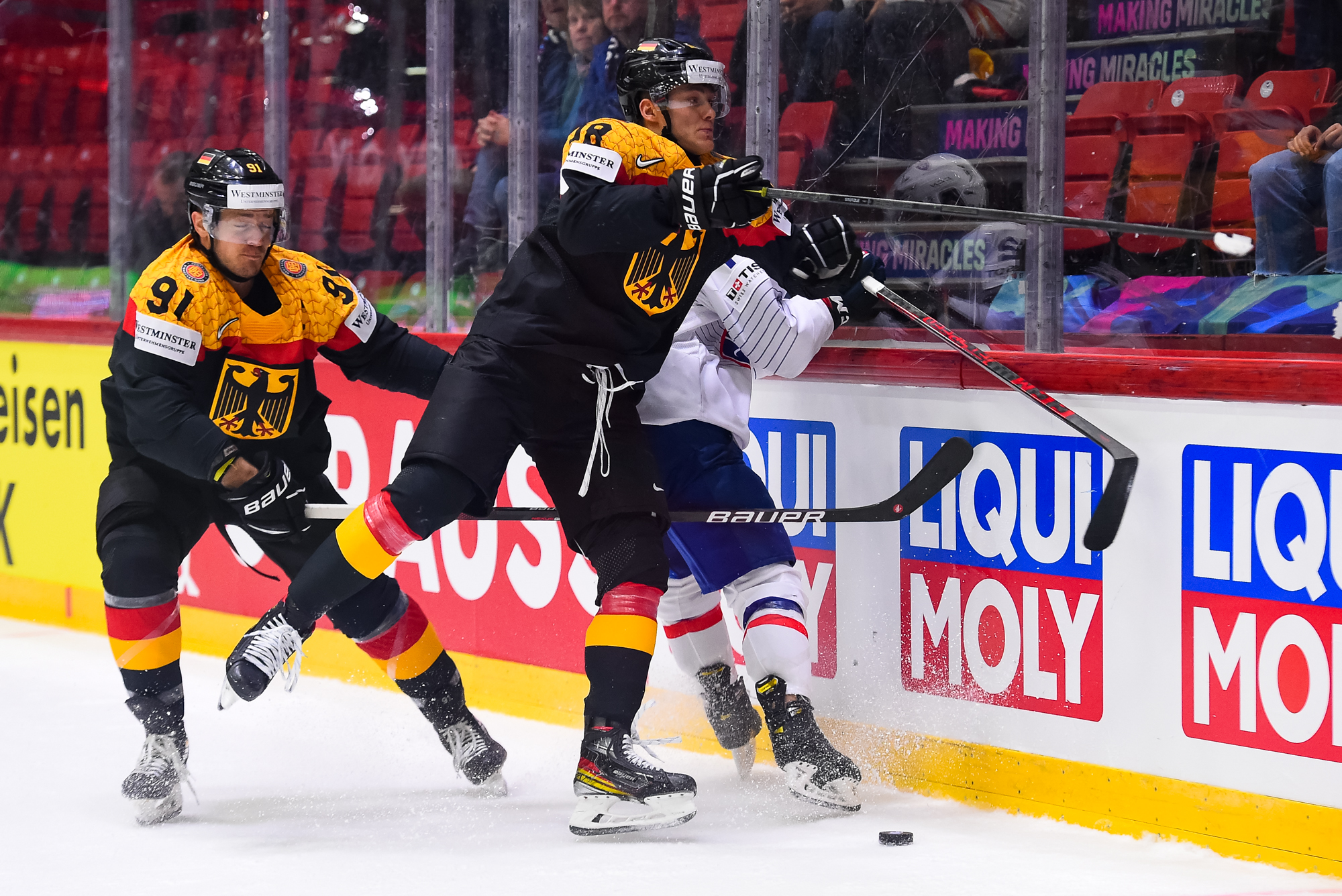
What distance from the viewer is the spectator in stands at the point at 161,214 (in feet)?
15.3

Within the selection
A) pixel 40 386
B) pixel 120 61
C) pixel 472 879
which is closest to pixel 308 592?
pixel 472 879

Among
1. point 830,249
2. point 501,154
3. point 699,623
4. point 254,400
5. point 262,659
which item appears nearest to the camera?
point 262,659

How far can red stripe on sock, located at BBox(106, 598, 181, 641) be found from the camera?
2709 mm

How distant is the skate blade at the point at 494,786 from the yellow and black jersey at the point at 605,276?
86cm

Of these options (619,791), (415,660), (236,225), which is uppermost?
(236,225)

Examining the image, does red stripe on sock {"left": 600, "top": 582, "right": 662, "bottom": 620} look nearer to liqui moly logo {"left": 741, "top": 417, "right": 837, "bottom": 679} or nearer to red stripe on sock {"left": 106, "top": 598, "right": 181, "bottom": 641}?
liqui moly logo {"left": 741, "top": 417, "right": 837, "bottom": 679}

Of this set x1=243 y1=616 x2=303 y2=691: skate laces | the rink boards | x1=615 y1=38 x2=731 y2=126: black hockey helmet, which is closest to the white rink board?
the rink boards

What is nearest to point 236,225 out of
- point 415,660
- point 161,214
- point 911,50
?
point 415,660

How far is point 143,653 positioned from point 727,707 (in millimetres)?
1098

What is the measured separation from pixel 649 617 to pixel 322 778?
97 cm

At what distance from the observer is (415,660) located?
112 inches

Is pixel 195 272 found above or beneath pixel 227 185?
beneath

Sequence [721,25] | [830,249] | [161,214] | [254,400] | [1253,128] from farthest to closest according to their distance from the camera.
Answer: [161,214]
[721,25]
[254,400]
[1253,128]
[830,249]

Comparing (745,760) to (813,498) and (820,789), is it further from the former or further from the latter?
(813,498)
